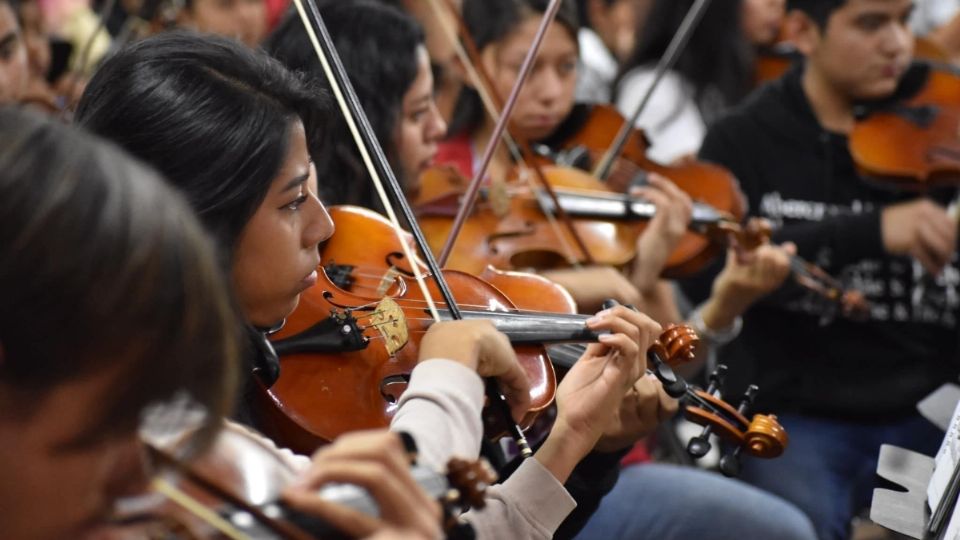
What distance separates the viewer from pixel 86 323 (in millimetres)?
624

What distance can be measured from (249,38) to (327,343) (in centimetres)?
177

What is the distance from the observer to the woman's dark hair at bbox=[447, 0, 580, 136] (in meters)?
2.20

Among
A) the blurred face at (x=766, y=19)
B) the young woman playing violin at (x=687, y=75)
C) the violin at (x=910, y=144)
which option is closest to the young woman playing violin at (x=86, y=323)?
the violin at (x=910, y=144)

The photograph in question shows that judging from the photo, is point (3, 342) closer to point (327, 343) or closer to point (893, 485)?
point (327, 343)

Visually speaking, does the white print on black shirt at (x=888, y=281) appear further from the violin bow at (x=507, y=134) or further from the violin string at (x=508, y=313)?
the violin string at (x=508, y=313)

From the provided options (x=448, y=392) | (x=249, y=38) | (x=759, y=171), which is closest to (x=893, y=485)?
(x=448, y=392)

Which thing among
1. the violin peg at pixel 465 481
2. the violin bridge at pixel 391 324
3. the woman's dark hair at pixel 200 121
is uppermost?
the woman's dark hair at pixel 200 121

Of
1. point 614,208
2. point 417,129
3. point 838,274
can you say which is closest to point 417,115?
point 417,129

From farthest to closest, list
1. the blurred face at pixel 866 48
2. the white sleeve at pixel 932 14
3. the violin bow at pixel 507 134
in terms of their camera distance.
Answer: the white sleeve at pixel 932 14
the blurred face at pixel 866 48
the violin bow at pixel 507 134

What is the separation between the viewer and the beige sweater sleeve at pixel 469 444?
2.90 ft

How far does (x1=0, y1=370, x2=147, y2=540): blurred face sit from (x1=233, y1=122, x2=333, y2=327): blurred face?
456 mm

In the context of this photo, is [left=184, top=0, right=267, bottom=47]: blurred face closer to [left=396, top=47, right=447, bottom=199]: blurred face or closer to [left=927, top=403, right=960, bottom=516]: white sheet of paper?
[left=396, top=47, right=447, bottom=199]: blurred face

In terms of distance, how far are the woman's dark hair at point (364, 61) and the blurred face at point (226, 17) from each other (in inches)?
38.2

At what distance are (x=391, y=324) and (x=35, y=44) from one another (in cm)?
186
